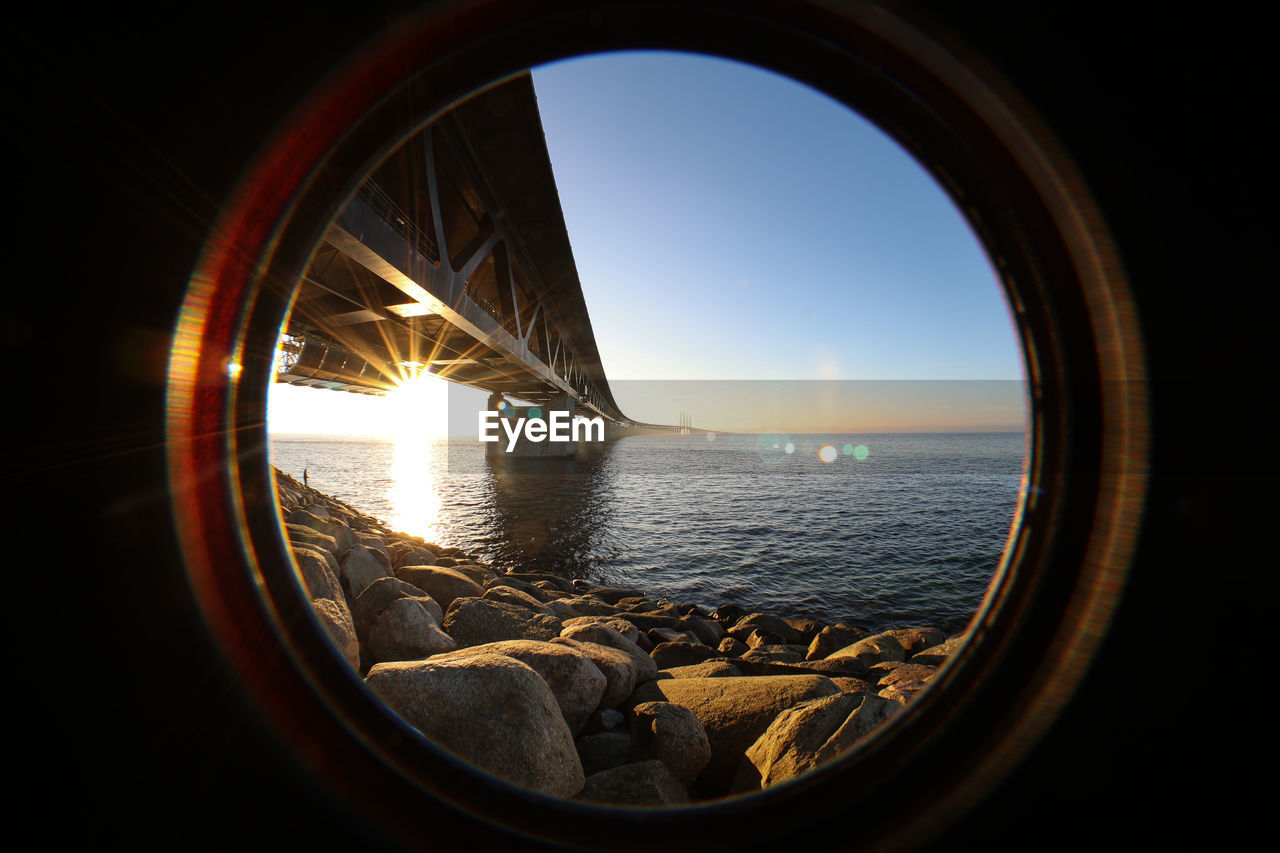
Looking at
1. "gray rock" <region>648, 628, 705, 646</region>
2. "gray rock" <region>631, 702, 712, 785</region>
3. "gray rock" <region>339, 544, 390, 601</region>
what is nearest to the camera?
"gray rock" <region>631, 702, 712, 785</region>

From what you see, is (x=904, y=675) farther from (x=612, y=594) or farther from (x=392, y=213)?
(x=392, y=213)

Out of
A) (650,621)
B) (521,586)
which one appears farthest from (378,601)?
(521,586)

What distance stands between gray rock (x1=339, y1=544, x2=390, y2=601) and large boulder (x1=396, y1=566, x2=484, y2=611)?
→ 1.22 feet

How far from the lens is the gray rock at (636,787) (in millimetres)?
2309

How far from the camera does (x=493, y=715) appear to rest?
8.08 ft

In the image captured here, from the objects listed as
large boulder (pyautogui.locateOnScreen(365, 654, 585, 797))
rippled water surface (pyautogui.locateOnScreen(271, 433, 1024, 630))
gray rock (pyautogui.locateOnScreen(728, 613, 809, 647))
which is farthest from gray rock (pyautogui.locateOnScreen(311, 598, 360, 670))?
rippled water surface (pyautogui.locateOnScreen(271, 433, 1024, 630))

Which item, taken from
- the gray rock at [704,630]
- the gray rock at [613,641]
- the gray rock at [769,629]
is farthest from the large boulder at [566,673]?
the gray rock at [769,629]

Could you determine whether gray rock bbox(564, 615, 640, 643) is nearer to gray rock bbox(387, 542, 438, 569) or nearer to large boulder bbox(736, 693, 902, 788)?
large boulder bbox(736, 693, 902, 788)

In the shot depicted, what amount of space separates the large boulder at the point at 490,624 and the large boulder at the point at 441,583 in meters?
0.92

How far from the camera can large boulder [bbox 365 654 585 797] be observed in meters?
2.34

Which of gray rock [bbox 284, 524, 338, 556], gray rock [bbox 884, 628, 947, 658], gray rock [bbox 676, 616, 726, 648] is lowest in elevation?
gray rock [bbox 884, 628, 947, 658]

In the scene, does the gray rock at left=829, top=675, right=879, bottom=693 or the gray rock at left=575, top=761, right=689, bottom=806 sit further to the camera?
the gray rock at left=829, top=675, right=879, bottom=693

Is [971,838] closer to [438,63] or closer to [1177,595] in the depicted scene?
[1177,595]

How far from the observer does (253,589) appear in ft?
4.61
